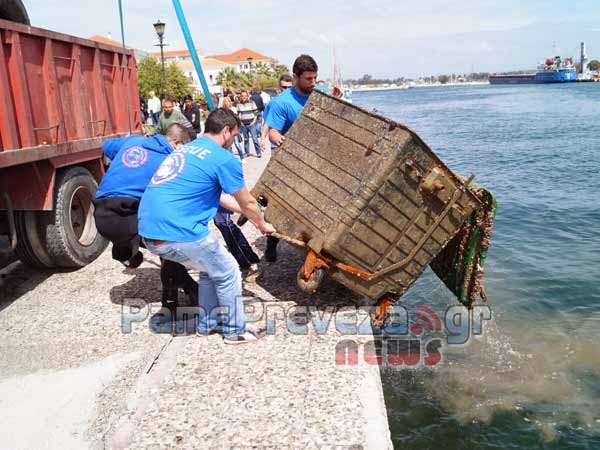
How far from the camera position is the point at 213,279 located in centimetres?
388

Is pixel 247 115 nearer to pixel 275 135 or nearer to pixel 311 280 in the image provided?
pixel 275 135

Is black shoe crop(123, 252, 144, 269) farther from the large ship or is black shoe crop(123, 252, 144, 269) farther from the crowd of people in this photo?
the large ship

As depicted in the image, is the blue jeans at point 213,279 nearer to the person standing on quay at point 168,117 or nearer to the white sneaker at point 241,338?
the white sneaker at point 241,338

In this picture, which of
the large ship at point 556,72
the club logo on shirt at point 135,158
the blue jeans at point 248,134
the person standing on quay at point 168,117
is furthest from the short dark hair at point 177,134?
the large ship at point 556,72

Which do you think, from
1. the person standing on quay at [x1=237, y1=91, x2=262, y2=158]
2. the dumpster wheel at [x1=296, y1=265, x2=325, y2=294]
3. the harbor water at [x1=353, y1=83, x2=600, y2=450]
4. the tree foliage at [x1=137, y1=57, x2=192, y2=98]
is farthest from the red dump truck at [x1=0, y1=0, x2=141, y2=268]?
the tree foliage at [x1=137, y1=57, x2=192, y2=98]

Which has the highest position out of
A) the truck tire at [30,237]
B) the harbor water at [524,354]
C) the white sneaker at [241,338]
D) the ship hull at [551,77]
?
the ship hull at [551,77]

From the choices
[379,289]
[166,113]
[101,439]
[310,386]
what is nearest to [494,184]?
[166,113]

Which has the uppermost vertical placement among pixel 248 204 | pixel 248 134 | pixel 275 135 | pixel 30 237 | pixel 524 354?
pixel 275 135

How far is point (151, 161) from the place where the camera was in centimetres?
463

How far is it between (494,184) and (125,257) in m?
12.0

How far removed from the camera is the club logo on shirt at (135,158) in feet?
15.1

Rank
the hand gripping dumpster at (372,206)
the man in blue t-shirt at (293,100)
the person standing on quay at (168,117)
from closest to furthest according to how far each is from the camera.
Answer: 1. the hand gripping dumpster at (372,206)
2. the man in blue t-shirt at (293,100)
3. the person standing on quay at (168,117)

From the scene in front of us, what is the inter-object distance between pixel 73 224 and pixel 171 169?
3123mm

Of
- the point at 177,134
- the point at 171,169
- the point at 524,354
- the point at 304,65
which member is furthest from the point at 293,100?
the point at 524,354
